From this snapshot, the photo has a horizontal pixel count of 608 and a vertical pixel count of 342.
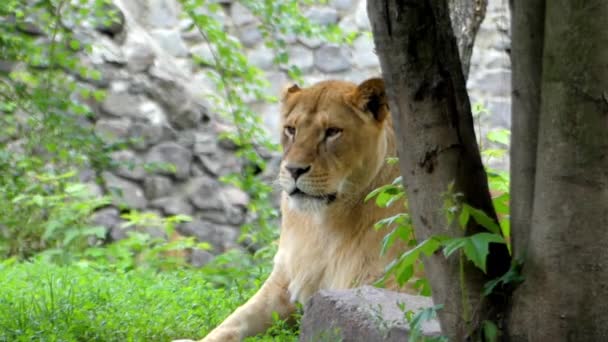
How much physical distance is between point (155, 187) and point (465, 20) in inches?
202

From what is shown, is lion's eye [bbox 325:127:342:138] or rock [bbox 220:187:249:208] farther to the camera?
rock [bbox 220:187:249:208]

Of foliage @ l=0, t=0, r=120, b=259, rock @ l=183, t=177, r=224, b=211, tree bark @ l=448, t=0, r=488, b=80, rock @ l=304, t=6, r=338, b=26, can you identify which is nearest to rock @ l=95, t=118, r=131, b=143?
rock @ l=183, t=177, r=224, b=211

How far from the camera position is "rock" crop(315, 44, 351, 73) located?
10.4 m

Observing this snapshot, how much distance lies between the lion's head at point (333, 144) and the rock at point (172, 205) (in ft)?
16.4

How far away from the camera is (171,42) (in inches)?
391

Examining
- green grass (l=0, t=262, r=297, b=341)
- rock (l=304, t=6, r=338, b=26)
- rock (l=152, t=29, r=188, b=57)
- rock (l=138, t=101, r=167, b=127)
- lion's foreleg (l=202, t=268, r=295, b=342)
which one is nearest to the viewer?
green grass (l=0, t=262, r=297, b=341)

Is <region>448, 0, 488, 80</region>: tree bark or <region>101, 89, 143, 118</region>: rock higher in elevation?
<region>448, 0, 488, 80</region>: tree bark

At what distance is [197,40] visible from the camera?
10078 millimetres

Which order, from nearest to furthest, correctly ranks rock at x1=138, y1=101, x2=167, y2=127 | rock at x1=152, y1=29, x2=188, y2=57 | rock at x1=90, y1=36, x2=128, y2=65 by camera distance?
rock at x1=90, y1=36, x2=128, y2=65 < rock at x1=138, y1=101, x2=167, y2=127 < rock at x1=152, y1=29, x2=188, y2=57

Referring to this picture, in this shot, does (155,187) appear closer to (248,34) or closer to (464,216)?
(248,34)

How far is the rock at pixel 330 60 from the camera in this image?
1037 cm

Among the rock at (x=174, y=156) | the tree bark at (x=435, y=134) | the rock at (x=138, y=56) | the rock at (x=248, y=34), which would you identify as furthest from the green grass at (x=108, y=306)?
the rock at (x=248, y=34)

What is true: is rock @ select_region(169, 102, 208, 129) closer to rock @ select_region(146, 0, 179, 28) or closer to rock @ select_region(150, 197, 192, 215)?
rock @ select_region(150, 197, 192, 215)

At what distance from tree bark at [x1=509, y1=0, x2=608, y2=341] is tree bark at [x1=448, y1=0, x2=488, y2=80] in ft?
8.51
